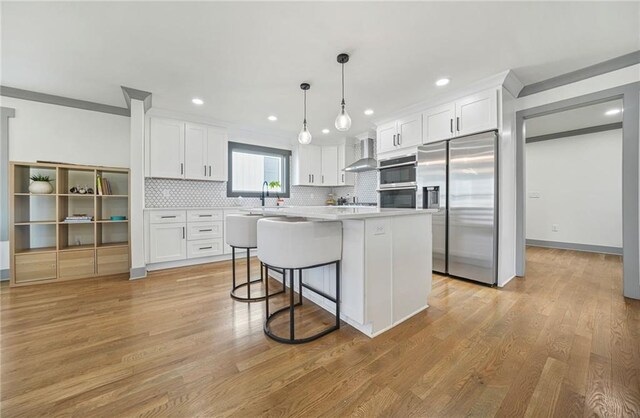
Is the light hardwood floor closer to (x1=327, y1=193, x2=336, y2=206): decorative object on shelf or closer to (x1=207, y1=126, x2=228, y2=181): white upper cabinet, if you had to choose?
(x1=207, y1=126, x2=228, y2=181): white upper cabinet

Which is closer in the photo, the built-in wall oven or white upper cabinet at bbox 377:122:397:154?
the built-in wall oven

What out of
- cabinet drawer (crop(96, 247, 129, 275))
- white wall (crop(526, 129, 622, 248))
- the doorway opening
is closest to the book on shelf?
cabinet drawer (crop(96, 247, 129, 275))

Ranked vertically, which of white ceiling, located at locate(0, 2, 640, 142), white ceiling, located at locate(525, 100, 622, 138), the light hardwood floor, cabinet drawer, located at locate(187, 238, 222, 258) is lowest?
the light hardwood floor

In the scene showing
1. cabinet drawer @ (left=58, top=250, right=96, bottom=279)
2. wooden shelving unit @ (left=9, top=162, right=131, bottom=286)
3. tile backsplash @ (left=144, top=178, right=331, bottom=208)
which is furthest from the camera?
tile backsplash @ (left=144, top=178, right=331, bottom=208)

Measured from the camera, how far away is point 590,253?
4375 millimetres

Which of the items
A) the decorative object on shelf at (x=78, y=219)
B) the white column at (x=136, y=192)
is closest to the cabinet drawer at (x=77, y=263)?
the decorative object on shelf at (x=78, y=219)

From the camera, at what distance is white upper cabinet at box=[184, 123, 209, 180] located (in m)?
3.86

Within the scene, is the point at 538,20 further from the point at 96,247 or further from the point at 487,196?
the point at 96,247

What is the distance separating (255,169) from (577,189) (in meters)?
6.39

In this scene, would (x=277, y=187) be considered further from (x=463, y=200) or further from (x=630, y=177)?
(x=630, y=177)

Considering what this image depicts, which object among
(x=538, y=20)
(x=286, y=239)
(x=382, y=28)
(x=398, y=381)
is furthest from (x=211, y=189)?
(x=538, y=20)

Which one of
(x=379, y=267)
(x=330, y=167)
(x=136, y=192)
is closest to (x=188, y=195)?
(x=136, y=192)

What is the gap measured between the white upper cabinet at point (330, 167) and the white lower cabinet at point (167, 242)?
2983mm

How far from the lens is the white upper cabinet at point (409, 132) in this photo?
3.43 meters
